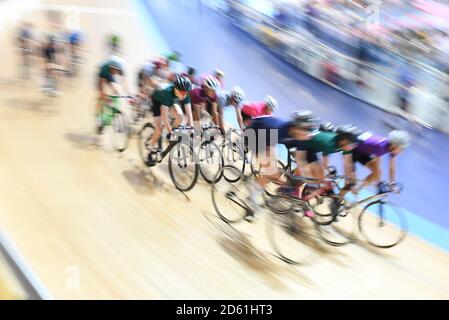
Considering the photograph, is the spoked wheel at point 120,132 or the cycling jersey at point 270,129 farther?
the spoked wheel at point 120,132

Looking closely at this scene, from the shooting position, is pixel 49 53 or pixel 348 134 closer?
pixel 348 134

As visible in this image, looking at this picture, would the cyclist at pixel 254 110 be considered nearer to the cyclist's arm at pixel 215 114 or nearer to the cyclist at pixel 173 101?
the cyclist's arm at pixel 215 114

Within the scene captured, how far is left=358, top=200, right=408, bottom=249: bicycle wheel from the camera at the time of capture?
11.8ft

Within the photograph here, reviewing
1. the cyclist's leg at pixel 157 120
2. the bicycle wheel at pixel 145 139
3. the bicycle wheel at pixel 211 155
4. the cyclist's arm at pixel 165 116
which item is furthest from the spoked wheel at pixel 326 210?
the bicycle wheel at pixel 145 139

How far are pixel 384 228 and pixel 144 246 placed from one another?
197 cm

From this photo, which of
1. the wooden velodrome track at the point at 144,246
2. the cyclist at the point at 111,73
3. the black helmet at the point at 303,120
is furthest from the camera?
the cyclist at the point at 111,73

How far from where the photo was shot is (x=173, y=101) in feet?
12.9

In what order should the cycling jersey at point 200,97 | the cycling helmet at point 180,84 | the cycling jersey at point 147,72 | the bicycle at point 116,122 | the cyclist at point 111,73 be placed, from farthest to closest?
the cycling jersey at point 147,72 → the bicycle at point 116,122 → the cyclist at point 111,73 → the cycling jersey at point 200,97 → the cycling helmet at point 180,84

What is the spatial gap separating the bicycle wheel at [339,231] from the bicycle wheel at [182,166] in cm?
114

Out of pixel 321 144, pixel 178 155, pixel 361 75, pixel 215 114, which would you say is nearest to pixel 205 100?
pixel 215 114

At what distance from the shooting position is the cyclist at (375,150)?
3.19 meters

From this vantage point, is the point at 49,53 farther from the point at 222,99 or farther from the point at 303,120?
the point at 303,120

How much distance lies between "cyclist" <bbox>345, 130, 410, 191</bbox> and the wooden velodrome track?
0.63 metres
